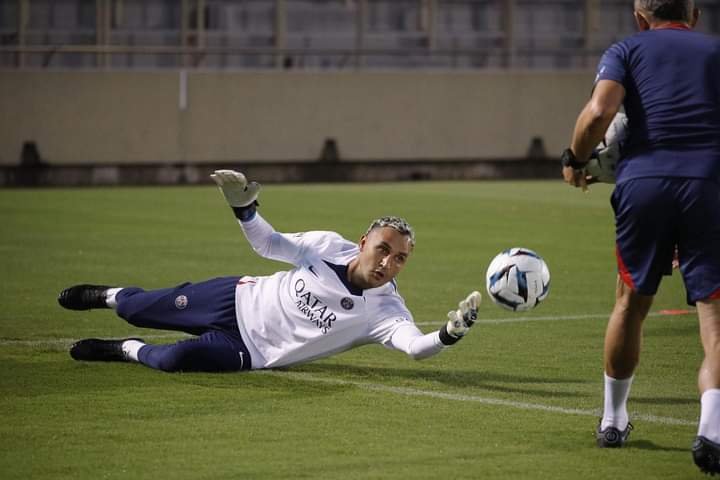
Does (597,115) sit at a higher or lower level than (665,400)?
higher

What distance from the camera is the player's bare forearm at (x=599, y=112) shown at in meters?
6.92

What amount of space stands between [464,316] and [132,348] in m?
2.54

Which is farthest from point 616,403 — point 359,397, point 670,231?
point 359,397

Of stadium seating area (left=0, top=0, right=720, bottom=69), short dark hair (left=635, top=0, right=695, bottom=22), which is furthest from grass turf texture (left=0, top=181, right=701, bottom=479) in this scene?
stadium seating area (left=0, top=0, right=720, bottom=69)

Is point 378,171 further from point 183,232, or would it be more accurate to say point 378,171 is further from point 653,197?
point 653,197

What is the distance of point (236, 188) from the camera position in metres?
9.23

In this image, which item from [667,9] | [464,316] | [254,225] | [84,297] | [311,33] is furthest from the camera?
[311,33]

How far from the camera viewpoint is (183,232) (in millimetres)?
19812

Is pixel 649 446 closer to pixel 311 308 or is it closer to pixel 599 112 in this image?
pixel 599 112

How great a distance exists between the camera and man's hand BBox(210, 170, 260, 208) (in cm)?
914

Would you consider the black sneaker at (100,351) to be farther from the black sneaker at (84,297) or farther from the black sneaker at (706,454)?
the black sneaker at (706,454)

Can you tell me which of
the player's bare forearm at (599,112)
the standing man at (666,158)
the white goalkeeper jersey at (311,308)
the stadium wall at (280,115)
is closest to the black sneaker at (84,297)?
the white goalkeeper jersey at (311,308)

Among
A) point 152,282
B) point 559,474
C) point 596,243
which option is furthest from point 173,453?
point 596,243

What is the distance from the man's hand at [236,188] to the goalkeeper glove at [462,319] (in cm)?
158
